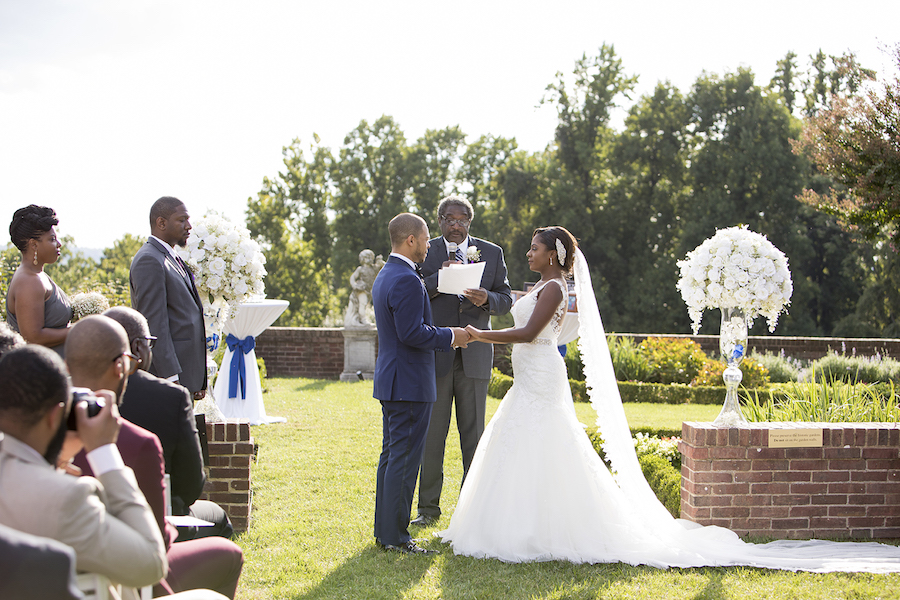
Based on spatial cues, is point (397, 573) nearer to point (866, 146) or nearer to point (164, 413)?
point (164, 413)

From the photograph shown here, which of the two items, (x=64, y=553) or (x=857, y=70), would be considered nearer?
(x=64, y=553)

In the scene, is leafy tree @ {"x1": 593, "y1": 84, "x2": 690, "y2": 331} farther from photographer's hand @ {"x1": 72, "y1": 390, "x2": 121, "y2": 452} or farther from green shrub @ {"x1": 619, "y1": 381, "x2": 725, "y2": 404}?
photographer's hand @ {"x1": 72, "y1": 390, "x2": 121, "y2": 452}

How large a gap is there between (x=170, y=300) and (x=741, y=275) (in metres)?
3.96


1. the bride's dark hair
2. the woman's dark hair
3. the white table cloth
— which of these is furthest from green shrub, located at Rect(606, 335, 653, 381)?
the woman's dark hair

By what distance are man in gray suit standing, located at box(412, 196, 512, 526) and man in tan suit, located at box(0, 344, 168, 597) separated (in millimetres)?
3566

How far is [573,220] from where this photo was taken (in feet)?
104

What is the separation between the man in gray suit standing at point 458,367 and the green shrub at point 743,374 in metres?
8.26

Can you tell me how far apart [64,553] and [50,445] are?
347 millimetres

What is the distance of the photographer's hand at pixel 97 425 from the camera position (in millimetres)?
2012

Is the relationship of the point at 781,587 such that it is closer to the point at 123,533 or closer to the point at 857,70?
the point at 123,533

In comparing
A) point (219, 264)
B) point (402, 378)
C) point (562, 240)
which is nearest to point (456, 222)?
point (562, 240)

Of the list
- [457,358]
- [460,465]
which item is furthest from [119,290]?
[457,358]

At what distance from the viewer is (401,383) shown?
14.9 feet

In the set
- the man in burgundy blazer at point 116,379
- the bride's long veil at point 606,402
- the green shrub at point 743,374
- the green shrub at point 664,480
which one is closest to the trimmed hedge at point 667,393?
the green shrub at point 743,374
